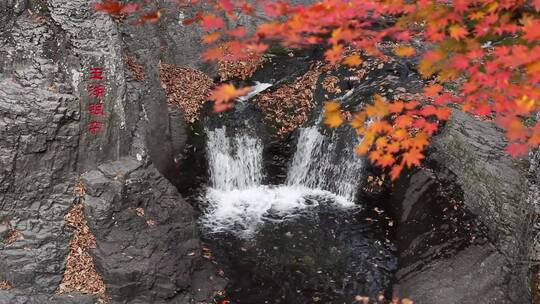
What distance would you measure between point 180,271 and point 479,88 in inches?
204

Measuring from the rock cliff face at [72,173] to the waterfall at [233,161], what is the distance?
2774 millimetres

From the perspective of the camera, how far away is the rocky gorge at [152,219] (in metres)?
6.45

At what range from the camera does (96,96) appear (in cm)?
709

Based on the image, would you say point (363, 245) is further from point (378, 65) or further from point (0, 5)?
point (0, 5)

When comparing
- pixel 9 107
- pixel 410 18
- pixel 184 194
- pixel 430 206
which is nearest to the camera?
pixel 410 18

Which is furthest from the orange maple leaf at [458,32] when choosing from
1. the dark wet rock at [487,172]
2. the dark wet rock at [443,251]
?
the dark wet rock at [443,251]

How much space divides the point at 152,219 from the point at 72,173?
144 centimetres

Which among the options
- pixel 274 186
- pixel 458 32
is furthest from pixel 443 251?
pixel 274 186

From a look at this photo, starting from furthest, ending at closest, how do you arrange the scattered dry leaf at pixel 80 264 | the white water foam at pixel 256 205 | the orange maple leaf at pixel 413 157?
the white water foam at pixel 256 205, the scattered dry leaf at pixel 80 264, the orange maple leaf at pixel 413 157

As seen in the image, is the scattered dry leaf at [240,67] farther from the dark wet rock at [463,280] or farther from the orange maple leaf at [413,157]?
the dark wet rock at [463,280]

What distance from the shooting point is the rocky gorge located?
6.45 m

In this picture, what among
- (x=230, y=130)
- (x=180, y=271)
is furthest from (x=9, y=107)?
(x=230, y=130)

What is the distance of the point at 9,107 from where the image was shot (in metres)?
6.39

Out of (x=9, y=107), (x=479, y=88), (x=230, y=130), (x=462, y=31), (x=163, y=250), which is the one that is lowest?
(x=163, y=250)
